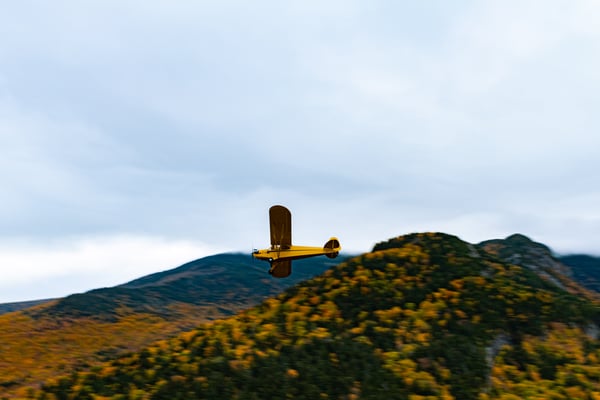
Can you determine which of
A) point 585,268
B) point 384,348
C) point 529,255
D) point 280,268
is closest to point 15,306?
point 280,268

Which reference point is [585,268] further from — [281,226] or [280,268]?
[281,226]

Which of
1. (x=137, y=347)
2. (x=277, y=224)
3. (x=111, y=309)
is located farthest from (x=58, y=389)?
(x=111, y=309)

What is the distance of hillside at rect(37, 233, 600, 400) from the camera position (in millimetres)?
20062

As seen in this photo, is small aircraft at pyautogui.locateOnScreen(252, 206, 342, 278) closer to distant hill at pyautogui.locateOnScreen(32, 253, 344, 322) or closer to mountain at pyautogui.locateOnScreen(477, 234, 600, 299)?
distant hill at pyautogui.locateOnScreen(32, 253, 344, 322)

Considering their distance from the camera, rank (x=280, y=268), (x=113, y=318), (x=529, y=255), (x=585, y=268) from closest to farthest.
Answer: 1. (x=280, y=268)
2. (x=113, y=318)
3. (x=529, y=255)
4. (x=585, y=268)

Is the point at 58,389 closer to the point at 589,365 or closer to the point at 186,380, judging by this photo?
the point at 186,380

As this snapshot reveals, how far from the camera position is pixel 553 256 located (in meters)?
85.8

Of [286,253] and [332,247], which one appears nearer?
[286,253]

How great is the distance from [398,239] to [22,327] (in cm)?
4058

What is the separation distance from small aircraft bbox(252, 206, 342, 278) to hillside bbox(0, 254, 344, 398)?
14.2 meters

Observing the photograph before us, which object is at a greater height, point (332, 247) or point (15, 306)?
point (332, 247)

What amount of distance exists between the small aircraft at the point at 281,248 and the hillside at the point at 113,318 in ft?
46.7

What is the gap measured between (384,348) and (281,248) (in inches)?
518

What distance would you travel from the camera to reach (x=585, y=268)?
9344cm
